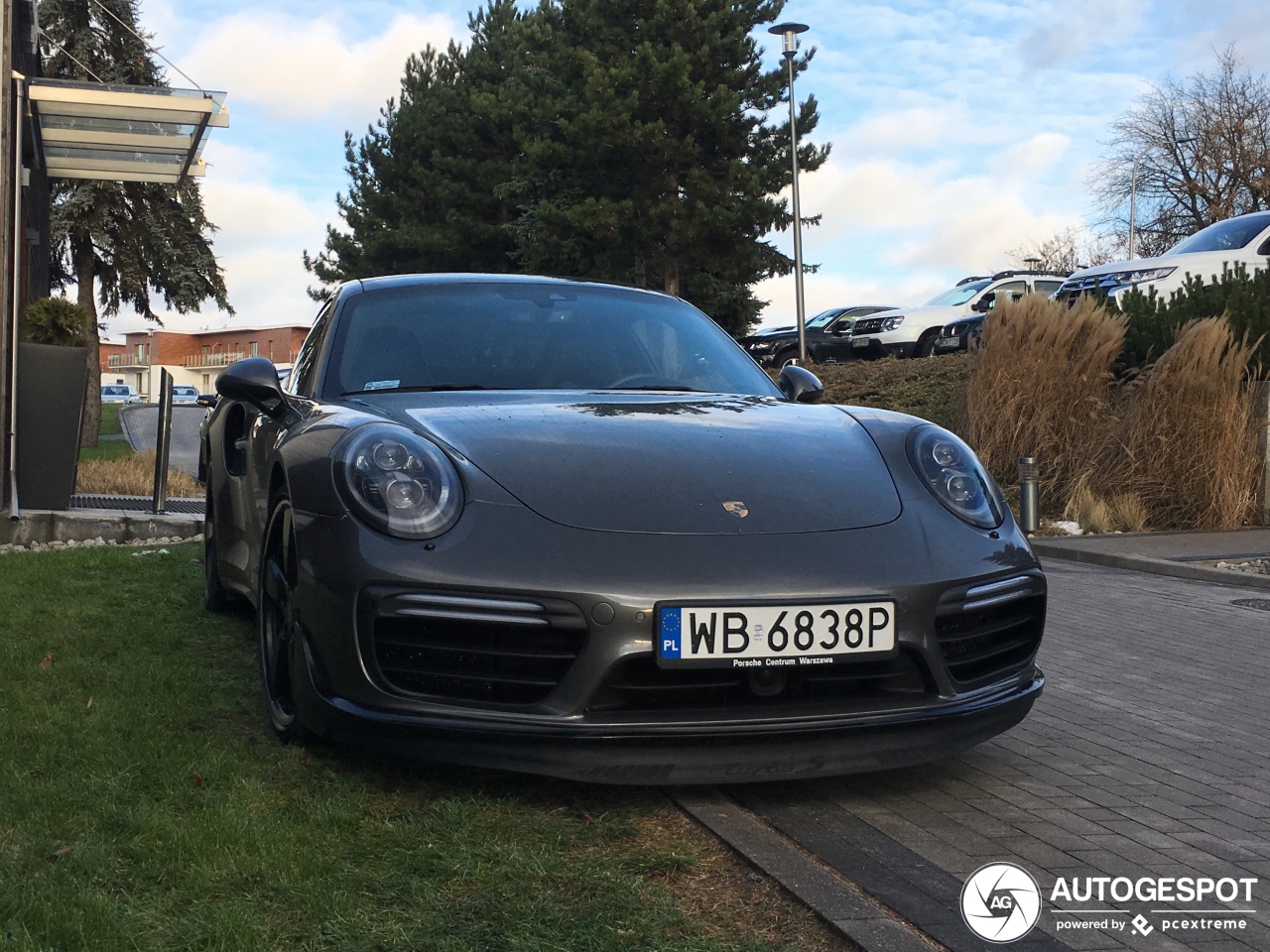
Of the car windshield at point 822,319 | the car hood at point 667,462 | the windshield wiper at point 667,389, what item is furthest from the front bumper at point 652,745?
the car windshield at point 822,319

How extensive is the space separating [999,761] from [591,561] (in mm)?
1499

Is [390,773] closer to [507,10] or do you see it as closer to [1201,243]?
[1201,243]

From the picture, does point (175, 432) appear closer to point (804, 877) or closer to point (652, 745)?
point (652, 745)

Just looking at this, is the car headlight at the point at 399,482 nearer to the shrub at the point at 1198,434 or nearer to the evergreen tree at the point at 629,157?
the shrub at the point at 1198,434

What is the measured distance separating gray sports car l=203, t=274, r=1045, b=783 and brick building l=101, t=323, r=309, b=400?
96.4 metres

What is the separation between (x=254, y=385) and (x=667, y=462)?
141 centimetres

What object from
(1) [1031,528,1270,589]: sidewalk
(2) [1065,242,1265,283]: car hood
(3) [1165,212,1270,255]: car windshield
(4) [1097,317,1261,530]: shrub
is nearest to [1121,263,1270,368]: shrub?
(4) [1097,317,1261,530]: shrub

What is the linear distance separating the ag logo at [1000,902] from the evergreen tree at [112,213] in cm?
3098

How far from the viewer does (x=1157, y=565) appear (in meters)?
9.30

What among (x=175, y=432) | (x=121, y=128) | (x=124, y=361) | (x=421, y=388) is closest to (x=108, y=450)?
(x=175, y=432)

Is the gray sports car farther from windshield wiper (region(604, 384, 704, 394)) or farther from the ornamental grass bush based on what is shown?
the ornamental grass bush

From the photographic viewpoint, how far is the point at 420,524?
3.27 m

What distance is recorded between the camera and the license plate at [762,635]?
310 cm

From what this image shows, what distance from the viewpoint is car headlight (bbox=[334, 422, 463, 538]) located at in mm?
3281
